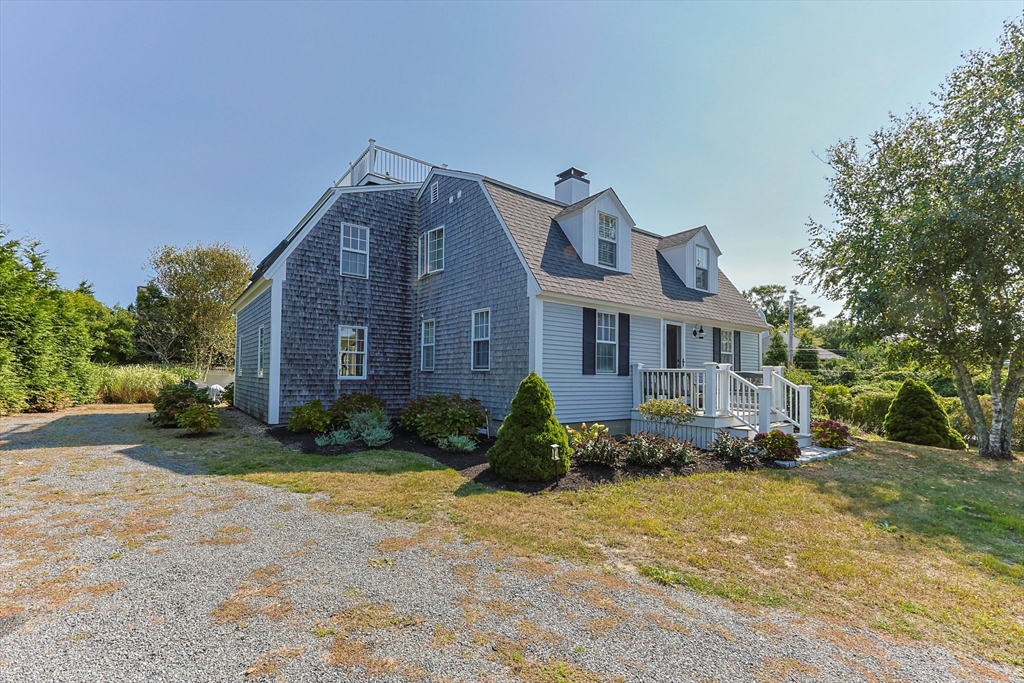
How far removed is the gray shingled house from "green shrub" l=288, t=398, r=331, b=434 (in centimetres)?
89

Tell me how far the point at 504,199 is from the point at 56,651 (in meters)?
10.2

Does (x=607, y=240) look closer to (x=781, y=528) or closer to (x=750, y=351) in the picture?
(x=750, y=351)

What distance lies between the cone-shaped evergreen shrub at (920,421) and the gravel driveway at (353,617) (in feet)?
42.3

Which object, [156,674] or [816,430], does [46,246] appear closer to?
[156,674]

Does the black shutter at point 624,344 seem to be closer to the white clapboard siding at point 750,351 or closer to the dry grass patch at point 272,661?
the white clapboard siding at point 750,351

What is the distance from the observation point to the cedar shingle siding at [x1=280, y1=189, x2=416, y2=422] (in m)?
11.7

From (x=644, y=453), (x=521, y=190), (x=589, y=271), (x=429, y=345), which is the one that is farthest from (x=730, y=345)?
(x=429, y=345)

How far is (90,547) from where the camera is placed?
4258 millimetres

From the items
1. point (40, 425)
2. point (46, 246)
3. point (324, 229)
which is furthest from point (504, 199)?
point (46, 246)

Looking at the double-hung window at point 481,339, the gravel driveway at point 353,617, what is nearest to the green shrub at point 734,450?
the double-hung window at point 481,339

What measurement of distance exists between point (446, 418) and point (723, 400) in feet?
19.6

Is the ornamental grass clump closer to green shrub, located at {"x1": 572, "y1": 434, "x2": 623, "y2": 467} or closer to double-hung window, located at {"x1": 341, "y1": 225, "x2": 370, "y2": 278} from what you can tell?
green shrub, located at {"x1": 572, "y1": 434, "x2": 623, "y2": 467}

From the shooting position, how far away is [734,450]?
8.59m

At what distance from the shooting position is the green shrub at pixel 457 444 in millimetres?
8859
